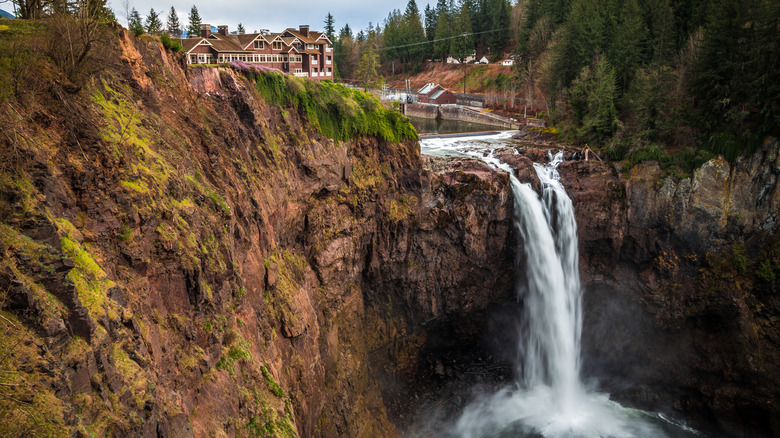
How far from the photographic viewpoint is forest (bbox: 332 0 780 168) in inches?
1030

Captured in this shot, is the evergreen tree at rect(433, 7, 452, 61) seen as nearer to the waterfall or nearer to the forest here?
the forest

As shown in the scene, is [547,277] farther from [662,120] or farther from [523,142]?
[523,142]

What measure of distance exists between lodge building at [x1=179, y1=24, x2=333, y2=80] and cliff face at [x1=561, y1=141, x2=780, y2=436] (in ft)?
72.7

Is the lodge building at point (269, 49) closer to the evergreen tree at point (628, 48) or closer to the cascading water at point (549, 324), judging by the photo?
the cascading water at point (549, 324)

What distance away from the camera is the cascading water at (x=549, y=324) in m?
26.3

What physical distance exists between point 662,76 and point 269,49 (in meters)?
28.8

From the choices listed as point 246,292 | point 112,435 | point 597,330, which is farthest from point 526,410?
point 112,435

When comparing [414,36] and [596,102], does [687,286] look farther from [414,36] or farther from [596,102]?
[414,36]

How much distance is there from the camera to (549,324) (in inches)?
1120

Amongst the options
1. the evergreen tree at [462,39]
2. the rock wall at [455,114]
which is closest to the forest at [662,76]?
the rock wall at [455,114]

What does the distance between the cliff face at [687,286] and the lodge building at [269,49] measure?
22156 mm

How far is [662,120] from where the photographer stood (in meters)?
30.8

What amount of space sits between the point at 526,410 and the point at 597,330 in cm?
765

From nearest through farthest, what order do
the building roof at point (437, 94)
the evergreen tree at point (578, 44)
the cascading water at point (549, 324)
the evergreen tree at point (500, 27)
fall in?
the cascading water at point (549, 324) → the evergreen tree at point (578, 44) → the building roof at point (437, 94) → the evergreen tree at point (500, 27)
